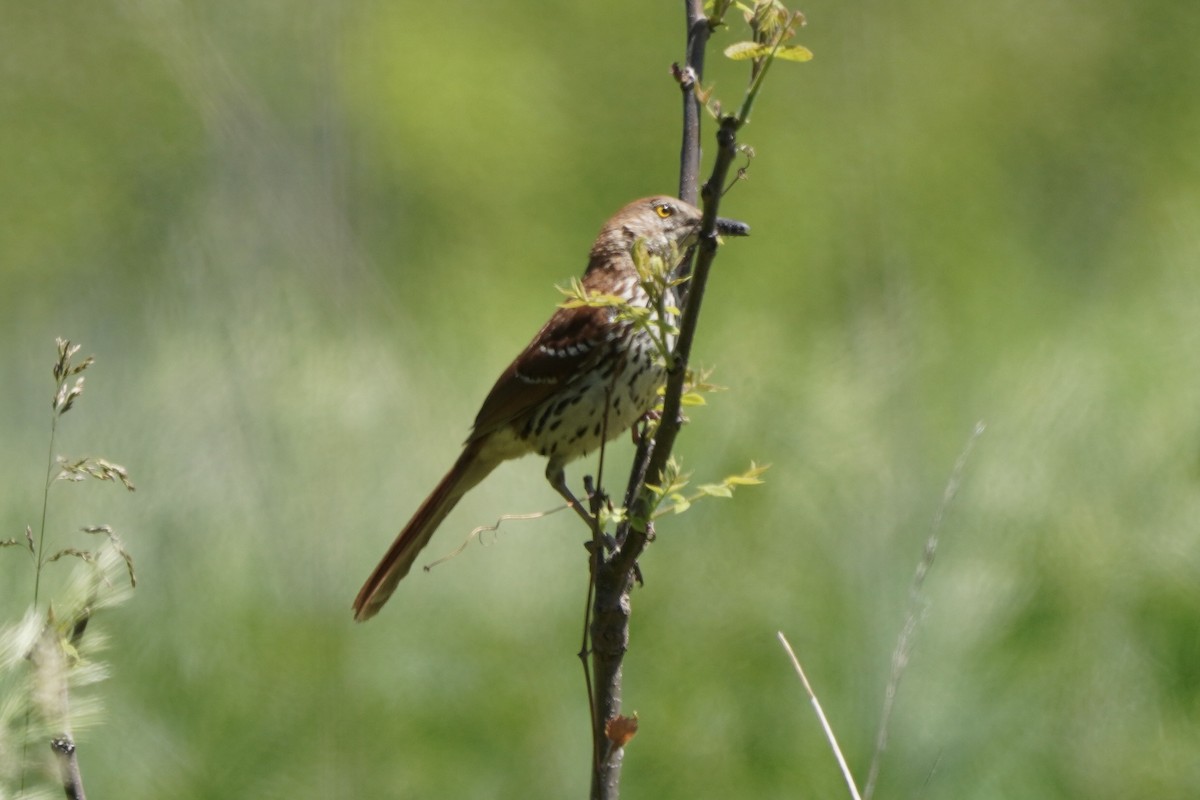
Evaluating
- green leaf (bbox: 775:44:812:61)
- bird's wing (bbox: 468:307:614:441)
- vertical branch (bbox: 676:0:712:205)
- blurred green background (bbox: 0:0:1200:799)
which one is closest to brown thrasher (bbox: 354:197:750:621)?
bird's wing (bbox: 468:307:614:441)

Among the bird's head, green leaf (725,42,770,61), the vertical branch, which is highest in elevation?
the bird's head

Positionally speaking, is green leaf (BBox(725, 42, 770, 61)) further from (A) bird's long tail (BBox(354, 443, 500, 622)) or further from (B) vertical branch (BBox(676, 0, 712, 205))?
(A) bird's long tail (BBox(354, 443, 500, 622))

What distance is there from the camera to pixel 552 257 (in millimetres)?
3535

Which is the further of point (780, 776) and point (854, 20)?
point (854, 20)

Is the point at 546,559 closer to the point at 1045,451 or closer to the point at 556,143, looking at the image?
the point at 1045,451

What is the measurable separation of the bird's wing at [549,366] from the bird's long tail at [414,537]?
0.16 feet

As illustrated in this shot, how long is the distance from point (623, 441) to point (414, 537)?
85 cm

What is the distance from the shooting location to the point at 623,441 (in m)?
3.02

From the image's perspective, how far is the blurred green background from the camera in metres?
2.54

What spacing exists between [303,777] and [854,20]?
91.3 inches

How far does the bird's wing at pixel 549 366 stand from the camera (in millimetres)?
2367

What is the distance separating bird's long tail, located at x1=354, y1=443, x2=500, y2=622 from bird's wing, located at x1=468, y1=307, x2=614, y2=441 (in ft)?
0.16

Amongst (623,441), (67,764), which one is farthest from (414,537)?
(67,764)

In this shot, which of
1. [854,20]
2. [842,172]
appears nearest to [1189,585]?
[842,172]
